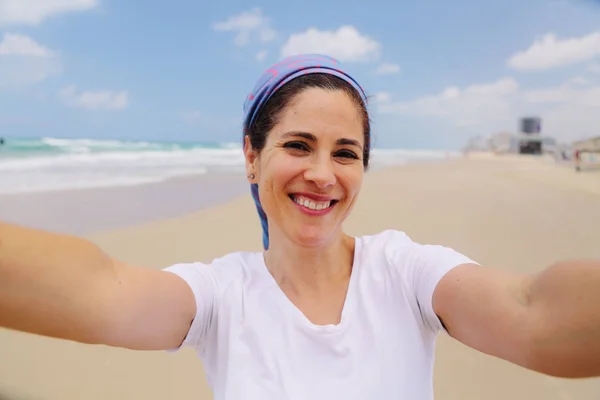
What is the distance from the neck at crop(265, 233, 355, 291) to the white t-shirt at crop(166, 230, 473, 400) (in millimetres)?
88

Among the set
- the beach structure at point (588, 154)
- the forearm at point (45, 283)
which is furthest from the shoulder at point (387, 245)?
the beach structure at point (588, 154)

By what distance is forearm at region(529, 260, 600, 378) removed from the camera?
0.94m

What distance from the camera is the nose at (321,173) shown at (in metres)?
1.38

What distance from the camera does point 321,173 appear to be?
138cm

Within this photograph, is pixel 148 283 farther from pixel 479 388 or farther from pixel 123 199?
pixel 123 199

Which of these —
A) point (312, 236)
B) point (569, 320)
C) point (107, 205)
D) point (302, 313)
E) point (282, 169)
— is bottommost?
point (107, 205)

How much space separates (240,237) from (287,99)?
423 cm

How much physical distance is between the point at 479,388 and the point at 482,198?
6537 mm

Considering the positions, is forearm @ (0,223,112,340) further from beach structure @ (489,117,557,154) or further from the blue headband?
beach structure @ (489,117,557,154)

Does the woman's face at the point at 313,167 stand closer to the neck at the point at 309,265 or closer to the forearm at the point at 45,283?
the neck at the point at 309,265

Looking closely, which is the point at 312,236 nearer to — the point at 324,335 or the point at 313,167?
the point at 313,167

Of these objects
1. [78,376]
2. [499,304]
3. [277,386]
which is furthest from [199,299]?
[78,376]

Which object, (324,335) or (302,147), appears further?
(302,147)

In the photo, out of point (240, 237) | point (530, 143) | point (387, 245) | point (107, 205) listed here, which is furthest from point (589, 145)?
point (530, 143)
